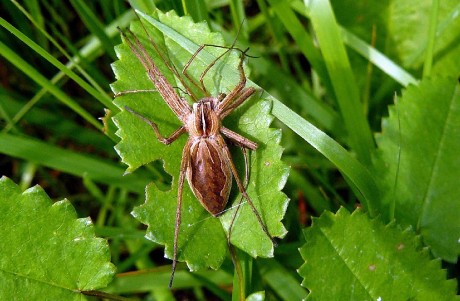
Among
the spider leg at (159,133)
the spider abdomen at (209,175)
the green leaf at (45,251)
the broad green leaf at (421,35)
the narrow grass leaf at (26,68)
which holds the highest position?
the broad green leaf at (421,35)

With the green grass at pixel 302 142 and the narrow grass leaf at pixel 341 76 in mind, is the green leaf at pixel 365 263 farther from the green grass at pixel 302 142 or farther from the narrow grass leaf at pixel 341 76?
the narrow grass leaf at pixel 341 76

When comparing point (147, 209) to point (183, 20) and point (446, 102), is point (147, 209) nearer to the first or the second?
point (183, 20)

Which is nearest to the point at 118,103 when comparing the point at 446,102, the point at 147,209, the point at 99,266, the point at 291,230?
the point at 147,209

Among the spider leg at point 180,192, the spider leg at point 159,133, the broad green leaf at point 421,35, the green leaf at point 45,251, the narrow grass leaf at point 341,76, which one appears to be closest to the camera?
the green leaf at point 45,251

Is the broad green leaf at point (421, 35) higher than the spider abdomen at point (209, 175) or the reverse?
higher

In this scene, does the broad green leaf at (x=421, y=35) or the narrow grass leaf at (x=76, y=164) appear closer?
the narrow grass leaf at (x=76, y=164)

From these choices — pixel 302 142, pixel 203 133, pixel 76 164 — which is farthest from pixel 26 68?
pixel 302 142

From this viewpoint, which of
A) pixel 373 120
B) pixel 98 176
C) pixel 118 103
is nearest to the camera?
pixel 118 103

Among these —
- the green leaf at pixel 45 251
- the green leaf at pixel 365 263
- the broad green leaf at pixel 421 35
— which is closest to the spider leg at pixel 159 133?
the green leaf at pixel 45 251
